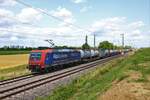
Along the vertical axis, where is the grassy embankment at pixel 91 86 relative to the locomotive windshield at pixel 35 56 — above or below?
below

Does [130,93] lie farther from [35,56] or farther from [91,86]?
[35,56]

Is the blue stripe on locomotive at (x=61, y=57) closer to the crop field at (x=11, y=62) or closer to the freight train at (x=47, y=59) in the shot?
the freight train at (x=47, y=59)

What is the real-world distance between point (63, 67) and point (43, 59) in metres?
10.4

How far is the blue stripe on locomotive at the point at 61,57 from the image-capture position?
37250 mm

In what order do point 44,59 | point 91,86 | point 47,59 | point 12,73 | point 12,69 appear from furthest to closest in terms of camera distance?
point 12,69 → point 12,73 → point 47,59 → point 44,59 → point 91,86

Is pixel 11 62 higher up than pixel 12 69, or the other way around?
pixel 11 62

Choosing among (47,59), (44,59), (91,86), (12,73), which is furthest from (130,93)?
(12,73)

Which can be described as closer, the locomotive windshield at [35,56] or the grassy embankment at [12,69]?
the grassy embankment at [12,69]

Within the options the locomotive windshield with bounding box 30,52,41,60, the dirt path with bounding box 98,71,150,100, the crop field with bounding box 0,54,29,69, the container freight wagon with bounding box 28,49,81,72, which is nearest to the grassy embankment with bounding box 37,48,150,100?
the dirt path with bounding box 98,71,150,100

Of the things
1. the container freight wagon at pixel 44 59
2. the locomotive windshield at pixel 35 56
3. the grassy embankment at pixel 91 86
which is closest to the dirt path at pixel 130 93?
the grassy embankment at pixel 91 86

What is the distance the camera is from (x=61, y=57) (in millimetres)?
42281

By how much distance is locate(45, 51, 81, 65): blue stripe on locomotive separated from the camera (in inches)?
1467

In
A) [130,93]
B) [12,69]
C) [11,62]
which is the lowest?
[12,69]

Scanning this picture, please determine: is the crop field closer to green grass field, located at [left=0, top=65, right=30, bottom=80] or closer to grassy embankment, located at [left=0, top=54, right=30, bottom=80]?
grassy embankment, located at [left=0, top=54, right=30, bottom=80]
